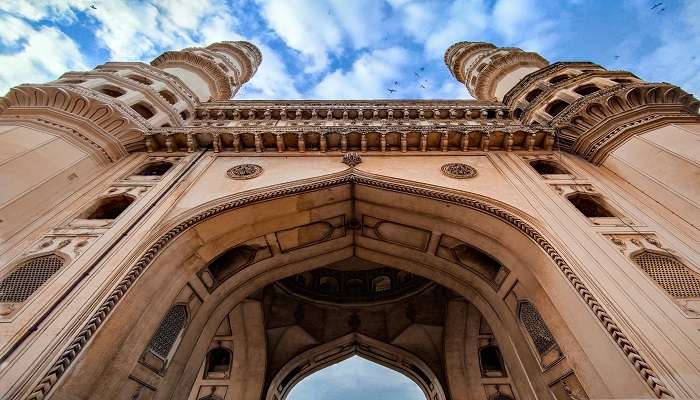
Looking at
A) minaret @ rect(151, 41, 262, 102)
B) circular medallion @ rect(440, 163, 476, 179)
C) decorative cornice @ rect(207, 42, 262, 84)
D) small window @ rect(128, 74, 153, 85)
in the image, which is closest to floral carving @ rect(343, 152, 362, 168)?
circular medallion @ rect(440, 163, 476, 179)

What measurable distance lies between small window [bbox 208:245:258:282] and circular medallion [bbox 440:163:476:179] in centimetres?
521

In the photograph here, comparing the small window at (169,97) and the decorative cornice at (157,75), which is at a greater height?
the decorative cornice at (157,75)

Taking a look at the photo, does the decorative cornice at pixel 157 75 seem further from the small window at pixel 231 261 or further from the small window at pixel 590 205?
the small window at pixel 590 205

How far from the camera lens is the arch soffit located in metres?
12.4

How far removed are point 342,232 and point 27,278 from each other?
619 cm

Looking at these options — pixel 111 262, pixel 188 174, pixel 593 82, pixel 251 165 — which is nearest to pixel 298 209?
pixel 251 165

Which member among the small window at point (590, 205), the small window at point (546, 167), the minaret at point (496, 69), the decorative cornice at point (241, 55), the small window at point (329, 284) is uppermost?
the decorative cornice at point (241, 55)

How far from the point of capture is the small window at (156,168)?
349 inches

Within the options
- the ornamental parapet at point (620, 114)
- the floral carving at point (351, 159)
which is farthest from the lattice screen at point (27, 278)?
the ornamental parapet at point (620, 114)

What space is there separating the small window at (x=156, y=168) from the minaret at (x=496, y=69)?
14.1 m

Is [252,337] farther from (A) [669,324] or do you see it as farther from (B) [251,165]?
(A) [669,324]

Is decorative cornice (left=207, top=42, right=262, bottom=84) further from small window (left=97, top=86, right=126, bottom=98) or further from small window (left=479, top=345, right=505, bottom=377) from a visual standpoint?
small window (left=479, top=345, right=505, bottom=377)

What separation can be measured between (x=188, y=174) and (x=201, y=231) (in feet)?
6.58

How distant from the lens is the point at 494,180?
816 cm
